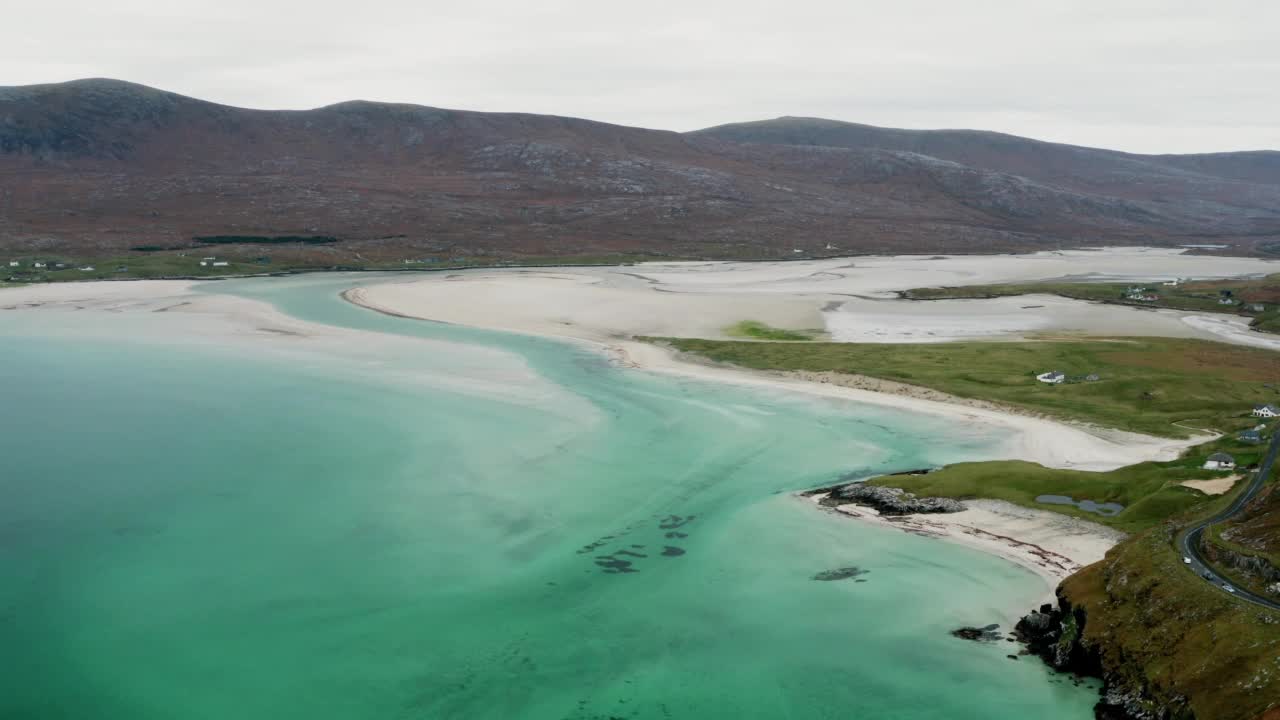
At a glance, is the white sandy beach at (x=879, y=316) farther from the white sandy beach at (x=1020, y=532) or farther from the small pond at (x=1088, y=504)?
the small pond at (x=1088, y=504)

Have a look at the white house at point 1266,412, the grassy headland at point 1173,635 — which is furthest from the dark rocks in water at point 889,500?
the white house at point 1266,412

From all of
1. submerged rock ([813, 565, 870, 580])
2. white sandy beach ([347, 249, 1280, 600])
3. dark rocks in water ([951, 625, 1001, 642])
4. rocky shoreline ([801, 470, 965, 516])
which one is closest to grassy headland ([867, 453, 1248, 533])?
rocky shoreline ([801, 470, 965, 516])

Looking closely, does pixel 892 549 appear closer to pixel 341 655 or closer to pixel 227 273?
pixel 341 655

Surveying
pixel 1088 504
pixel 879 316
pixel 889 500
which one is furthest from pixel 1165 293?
pixel 889 500

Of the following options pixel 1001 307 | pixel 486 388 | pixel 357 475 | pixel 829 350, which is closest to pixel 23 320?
pixel 486 388

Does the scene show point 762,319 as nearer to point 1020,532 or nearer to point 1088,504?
point 1088,504
